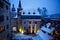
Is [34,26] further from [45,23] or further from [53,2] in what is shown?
[53,2]

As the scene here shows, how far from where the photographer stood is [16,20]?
4.17m

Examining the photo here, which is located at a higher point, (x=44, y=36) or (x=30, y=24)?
(x=30, y=24)

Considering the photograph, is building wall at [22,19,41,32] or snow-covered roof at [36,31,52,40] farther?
building wall at [22,19,41,32]

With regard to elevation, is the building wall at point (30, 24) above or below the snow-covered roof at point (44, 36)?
above

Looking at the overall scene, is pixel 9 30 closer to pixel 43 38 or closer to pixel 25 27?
pixel 25 27

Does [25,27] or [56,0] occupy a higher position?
[56,0]

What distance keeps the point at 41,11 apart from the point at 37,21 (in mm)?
485

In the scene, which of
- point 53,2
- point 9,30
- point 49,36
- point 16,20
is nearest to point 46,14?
point 53,2

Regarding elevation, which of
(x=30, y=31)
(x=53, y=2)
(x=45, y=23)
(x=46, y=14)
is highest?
(x=53, y=2)

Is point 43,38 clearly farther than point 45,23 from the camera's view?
No

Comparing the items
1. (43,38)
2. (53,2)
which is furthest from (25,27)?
(53,2)

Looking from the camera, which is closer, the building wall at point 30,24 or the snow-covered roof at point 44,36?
the snow-covered roof at point 44,36

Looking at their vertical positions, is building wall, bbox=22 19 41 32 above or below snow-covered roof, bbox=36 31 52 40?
above

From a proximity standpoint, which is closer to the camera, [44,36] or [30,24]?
[44,36]
